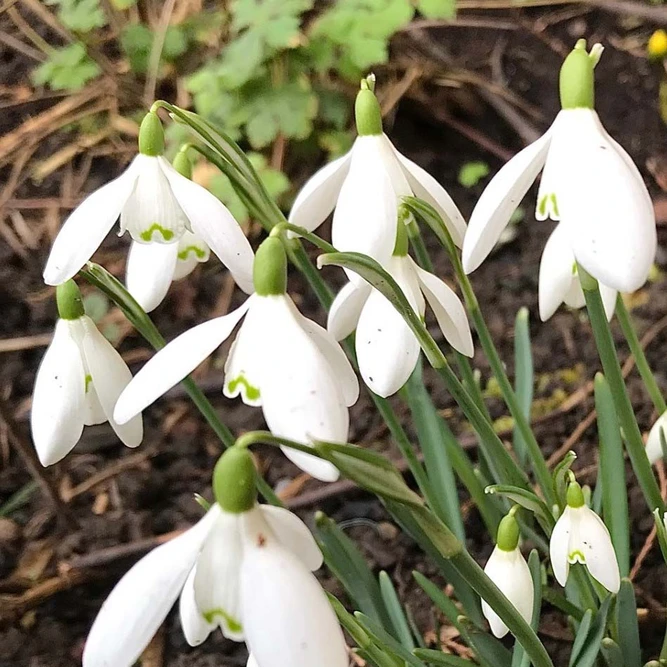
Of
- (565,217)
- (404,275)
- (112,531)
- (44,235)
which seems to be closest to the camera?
(565,217)

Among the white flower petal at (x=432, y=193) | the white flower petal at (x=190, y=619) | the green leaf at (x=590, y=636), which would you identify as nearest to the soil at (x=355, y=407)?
the green leaf at (x=590, y=636)

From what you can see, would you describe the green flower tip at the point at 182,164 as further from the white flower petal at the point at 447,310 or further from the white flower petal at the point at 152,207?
the white flower petal at the point at 447,310

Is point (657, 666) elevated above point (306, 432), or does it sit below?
below

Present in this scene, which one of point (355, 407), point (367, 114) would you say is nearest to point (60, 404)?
point (367, 114)

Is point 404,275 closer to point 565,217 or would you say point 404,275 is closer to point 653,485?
point 565,217

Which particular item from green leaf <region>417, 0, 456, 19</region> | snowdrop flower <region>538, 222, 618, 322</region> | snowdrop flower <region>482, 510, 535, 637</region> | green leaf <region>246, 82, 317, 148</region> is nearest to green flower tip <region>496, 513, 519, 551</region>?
snowdrop flower <region>482, 510, 535, 637</region>

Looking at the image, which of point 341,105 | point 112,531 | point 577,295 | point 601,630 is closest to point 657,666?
point 601,630
